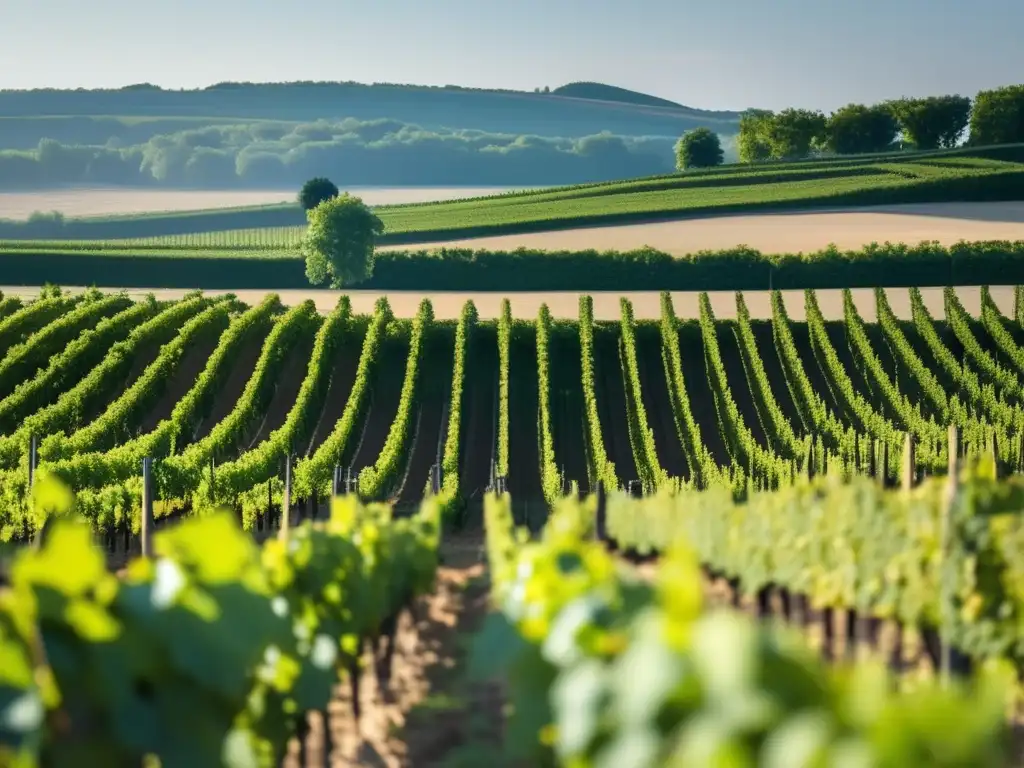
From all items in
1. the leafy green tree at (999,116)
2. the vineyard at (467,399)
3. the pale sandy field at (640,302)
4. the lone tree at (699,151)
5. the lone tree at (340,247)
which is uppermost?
the leafy green tree at (999,116)

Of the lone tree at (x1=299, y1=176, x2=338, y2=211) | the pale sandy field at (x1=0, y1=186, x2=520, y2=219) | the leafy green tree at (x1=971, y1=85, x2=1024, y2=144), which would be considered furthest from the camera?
the pale sandy field at (x1=0, y1=186, x2=520, y2=219)

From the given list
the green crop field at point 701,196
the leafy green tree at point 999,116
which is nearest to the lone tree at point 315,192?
the green crop field at point 701,196

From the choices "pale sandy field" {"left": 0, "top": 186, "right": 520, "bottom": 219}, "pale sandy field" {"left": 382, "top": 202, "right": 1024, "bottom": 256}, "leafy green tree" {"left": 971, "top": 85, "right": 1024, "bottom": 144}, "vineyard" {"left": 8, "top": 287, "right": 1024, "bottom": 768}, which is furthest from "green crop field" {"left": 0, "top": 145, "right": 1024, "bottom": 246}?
"pale sandy field" {"left": 0, "top": 186, "right": 520, "bottom": 219}

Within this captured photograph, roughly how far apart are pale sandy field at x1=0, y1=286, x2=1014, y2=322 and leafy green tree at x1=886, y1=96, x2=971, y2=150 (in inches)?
1988

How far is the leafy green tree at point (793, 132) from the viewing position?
9556 cm

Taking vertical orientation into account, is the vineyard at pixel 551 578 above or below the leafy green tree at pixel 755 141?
below

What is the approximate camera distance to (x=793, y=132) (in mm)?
95562

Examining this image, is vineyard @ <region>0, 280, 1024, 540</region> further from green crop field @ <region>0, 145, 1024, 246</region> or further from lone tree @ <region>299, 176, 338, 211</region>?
lone tree @ <region>299, 176, 338, 211</region>

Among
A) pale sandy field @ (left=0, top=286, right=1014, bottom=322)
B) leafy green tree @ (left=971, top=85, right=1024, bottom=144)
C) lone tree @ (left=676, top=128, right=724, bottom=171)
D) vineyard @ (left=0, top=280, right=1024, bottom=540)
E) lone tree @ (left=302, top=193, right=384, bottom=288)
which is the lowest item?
vineyard @ (left=0, top=280, right=1024, bottom=540)

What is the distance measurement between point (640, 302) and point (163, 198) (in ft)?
374

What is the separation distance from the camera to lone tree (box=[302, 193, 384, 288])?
53.0 meters

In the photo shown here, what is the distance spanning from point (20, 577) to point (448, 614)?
6421 mm

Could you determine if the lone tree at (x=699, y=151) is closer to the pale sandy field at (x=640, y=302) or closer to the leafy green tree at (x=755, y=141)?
the leafy green tree at (x=755, y=141)

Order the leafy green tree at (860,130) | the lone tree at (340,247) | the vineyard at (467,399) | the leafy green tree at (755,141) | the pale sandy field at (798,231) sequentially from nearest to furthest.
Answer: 1. the vineyard at (467,399)
2. the lone tree at (340,247)
3. the pale sandy field at (798,231)
4. the leafy green tree at (860,130)
5. the leafy green tree at (755,141)
